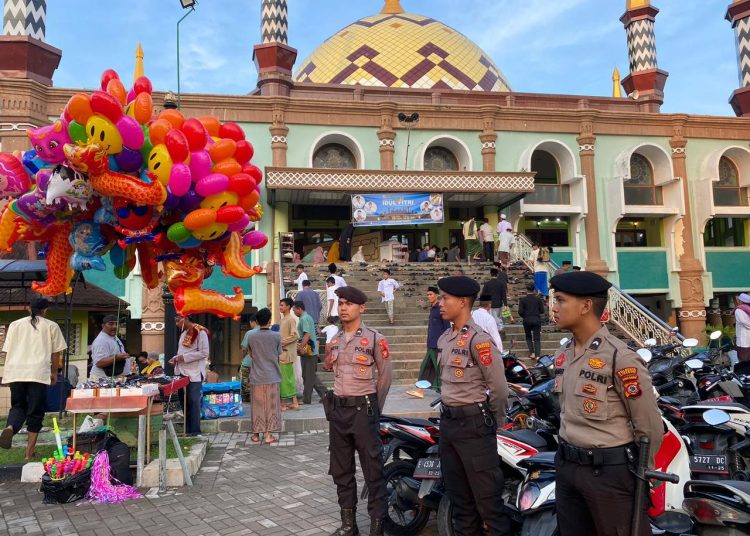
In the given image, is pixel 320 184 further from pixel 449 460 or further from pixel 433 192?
pixel 449 460

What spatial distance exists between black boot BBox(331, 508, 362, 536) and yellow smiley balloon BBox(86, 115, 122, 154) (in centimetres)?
396

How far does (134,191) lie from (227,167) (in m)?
0.95

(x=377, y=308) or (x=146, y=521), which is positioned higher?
(x=377, y=308)

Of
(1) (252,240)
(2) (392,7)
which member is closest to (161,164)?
(1) (252,240)

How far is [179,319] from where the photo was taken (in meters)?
8.68

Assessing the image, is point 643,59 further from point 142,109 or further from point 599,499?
point 599,499

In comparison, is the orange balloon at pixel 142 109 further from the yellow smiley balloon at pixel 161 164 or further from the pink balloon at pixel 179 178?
the pink balloon at pixel 179 178

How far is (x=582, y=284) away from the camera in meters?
2.87

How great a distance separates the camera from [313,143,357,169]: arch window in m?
19.8

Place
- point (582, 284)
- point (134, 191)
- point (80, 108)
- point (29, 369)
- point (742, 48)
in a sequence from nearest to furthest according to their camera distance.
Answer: point (582, 284)
point (80, 108)
point (134, 191)
point (29, 369)
point (742, 48)

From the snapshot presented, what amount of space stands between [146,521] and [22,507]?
4.47 ft

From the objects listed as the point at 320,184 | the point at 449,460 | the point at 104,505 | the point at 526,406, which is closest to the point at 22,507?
the point at 104,505

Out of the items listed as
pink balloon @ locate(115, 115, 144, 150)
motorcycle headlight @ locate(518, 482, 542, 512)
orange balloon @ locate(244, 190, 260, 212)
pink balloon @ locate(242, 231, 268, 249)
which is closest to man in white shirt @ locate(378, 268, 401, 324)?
pink balloon @ locate(242, 231, 268, 249)

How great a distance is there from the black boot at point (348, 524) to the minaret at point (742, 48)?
2408cm
